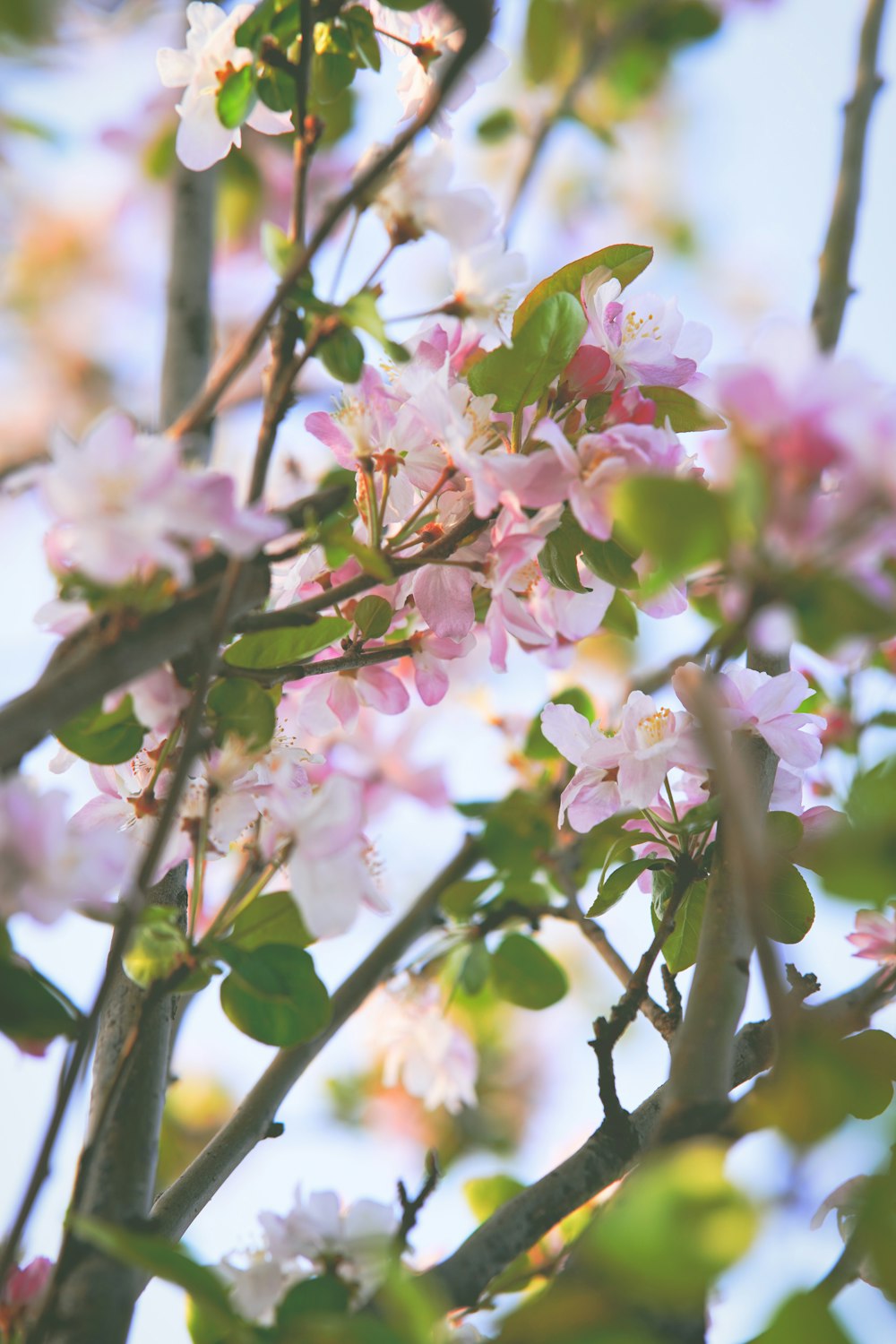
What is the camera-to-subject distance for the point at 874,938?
103 cm

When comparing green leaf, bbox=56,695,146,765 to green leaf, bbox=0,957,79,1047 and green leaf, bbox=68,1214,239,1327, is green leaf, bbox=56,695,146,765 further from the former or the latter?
green leaf, bbox=68,1214,239,1327

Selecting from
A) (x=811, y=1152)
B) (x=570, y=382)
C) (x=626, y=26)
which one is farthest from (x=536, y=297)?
(x=626, y=26)

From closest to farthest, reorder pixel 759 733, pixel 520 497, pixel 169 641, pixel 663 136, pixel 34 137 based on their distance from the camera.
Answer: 1. pixel 169 641
2. pixel 520 497
3. pixel 759 733
4. pixel 34 137
5. pixel 663 136

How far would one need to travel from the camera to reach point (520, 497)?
702mm

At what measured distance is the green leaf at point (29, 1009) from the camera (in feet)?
1.91

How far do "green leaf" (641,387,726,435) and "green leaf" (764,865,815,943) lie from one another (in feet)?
1.00

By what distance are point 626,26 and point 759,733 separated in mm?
1266

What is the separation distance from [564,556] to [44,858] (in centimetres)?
38

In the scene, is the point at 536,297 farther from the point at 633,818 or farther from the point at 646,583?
the point at 633,818

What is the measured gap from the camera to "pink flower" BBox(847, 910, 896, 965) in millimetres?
1019

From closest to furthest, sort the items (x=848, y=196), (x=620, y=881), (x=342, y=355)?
(x=342, y=355) → (x=620, y=881) → (x=848, y=196)

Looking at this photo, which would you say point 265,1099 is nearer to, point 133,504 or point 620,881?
point 620,881

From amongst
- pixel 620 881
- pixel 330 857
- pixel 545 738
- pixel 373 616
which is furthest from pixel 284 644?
pixel 545 738

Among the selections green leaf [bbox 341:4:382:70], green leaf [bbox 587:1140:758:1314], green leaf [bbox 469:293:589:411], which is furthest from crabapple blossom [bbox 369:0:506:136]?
green leaf [bbox 587:1140:758:1314]
